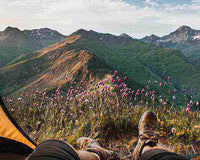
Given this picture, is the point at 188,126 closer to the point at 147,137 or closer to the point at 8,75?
the point at 147,137

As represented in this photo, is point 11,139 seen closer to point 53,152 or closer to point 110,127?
point 53,152

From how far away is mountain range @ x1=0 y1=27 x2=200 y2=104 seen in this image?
32.5 meters

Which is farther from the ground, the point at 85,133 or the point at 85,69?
the point at 85,133

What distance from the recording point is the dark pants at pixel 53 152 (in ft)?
4.04

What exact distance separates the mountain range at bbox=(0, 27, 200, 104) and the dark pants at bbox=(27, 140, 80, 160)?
14.2 ft

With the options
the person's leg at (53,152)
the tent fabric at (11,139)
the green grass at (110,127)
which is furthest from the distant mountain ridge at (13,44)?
the person's leg at (53,152)

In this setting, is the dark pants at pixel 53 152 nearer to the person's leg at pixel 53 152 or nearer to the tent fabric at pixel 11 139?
the person's leg at pixel 53 152

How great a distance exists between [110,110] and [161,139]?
128cm

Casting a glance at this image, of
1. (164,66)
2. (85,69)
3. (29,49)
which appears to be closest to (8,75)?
(85,69)

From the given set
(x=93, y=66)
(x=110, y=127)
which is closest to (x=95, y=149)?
(x=110, y=127)

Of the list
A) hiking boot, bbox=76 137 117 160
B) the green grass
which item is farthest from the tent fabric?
the green grass

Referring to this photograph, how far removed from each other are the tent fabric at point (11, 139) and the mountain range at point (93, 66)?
2862 mm

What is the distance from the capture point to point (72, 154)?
142 centimetres

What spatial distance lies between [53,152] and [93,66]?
29505 mm
